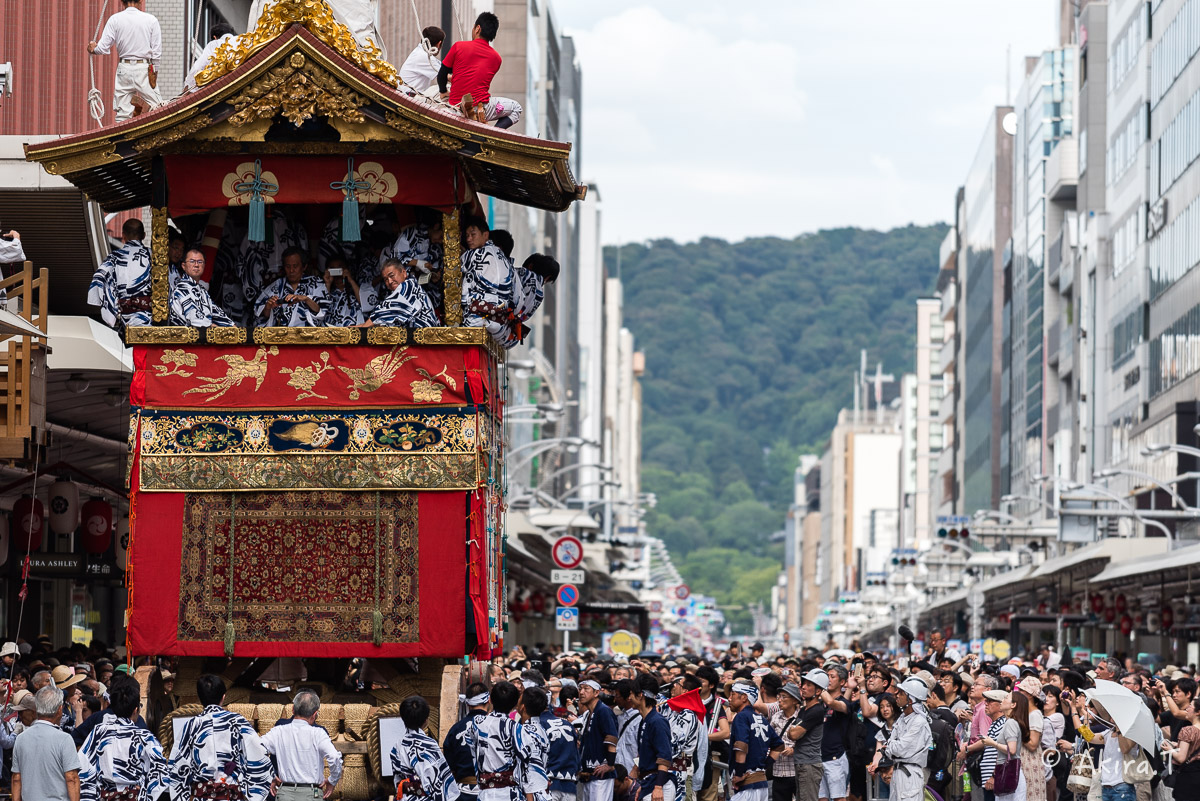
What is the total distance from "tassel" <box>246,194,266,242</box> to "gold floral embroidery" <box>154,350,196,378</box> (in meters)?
1.02

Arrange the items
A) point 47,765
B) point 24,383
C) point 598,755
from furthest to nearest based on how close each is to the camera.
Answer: point 24,383 < point 598,755 < point 47,765

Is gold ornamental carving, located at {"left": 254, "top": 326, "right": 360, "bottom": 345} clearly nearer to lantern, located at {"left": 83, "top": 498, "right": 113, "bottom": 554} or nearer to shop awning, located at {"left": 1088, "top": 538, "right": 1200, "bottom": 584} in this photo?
lantern, located at {"left": 83, "top": 498, "right": 113, "bottom": 554}

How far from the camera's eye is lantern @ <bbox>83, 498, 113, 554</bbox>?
86.4 ft

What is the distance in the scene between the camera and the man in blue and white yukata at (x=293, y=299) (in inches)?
604

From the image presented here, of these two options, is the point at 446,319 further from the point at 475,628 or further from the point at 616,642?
the point at 616,642

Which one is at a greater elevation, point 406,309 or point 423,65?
point 423,65

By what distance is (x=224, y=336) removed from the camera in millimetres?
14648

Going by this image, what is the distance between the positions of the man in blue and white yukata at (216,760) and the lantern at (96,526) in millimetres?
14289

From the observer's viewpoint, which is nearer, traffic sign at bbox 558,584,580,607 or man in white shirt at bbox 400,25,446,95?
man in white shirt at bbox 400,25,446,95

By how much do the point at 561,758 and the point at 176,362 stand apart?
13.6 feet

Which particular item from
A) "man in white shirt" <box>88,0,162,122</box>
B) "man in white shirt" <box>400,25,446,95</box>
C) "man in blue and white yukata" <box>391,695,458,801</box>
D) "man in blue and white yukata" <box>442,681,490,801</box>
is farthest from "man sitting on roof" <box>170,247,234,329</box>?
"man in white shirt" <box>88,0,162,122</box>

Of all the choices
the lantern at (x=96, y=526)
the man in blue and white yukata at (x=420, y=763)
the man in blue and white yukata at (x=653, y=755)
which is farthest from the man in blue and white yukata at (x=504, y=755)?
the lantern at (x=96, y=526)

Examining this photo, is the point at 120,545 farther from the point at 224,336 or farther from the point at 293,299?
the point at 224,336

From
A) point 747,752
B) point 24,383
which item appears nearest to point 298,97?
point 24,383
